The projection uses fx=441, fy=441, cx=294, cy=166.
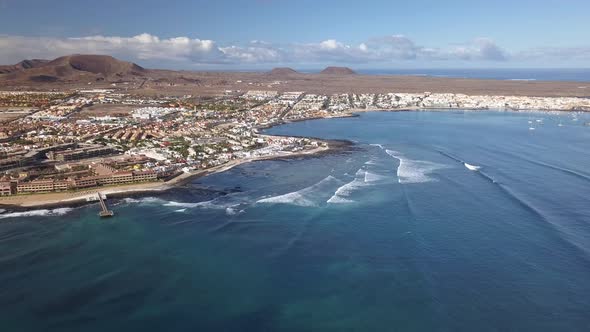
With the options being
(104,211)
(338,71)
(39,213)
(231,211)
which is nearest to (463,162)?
(231,211)

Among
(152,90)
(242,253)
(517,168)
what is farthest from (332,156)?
(152,90)

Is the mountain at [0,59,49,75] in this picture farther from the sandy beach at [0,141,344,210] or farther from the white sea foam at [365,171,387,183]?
the white sea foam at [365,171,387,183]

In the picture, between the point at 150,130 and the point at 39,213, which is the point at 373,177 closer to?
the point at 39,213

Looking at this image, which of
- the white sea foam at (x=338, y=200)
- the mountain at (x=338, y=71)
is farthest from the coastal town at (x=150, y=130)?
the mountain at (x=338, y=71)

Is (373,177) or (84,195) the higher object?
(373,177)

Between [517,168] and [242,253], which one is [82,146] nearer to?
[242,253]

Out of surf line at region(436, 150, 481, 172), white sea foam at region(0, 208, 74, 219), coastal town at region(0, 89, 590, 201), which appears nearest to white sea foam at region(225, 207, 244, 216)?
coastal town at region(0, 89, 590, 201)
